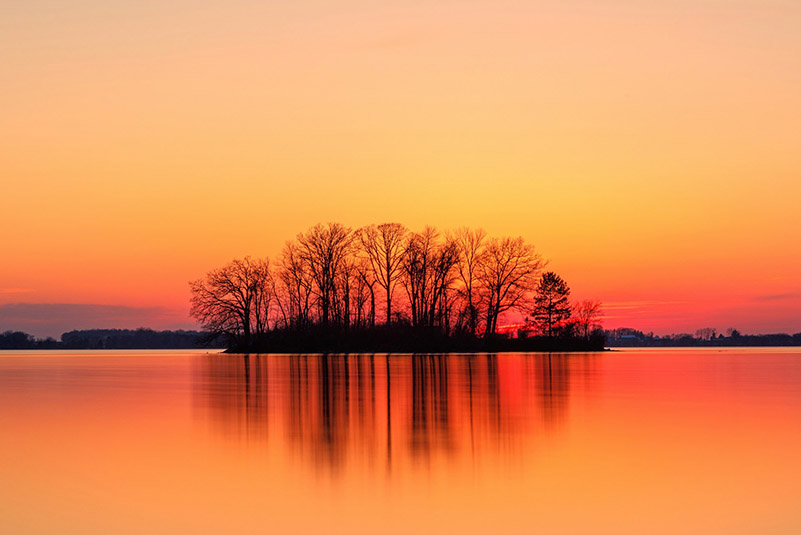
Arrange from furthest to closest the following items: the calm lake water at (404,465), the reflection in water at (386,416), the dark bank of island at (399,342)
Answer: the dark bank of island at (399,342), the reflection in water at (386,416), the calm lake water at (404,465)

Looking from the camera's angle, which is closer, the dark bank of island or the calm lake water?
the calm lake water

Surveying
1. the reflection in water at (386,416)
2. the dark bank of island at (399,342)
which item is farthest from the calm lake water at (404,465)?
the dark bank of island at (399,342)

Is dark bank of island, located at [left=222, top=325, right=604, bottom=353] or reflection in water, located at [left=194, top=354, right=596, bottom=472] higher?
dark bank of island, located at [left=222, top=325, right=604, bottom=353]

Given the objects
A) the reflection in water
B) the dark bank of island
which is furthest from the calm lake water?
the dark bank of island

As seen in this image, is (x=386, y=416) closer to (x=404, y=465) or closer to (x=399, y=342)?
(x=404, y=465)

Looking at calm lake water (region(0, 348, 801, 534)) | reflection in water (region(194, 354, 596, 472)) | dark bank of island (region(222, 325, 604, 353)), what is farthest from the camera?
dark bank of island (region(222, 325, 604, 353))

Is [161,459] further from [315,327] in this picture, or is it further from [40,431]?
[315,327]

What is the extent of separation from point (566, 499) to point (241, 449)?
708cm

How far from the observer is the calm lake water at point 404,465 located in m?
10.3

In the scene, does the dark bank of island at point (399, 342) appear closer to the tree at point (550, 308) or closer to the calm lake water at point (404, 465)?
the tree at point (550, 308)

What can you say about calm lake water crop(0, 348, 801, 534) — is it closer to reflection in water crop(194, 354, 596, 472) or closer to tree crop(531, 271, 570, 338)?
reflection in water crop(194, 354, 596, 472)

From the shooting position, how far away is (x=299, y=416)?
869 inches

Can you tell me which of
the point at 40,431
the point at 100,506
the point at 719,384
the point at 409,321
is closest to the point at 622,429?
the point at 100,506

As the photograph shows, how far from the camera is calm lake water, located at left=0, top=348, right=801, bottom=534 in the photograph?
10266 mm
